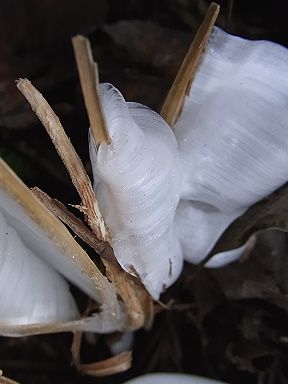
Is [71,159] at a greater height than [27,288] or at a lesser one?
greater

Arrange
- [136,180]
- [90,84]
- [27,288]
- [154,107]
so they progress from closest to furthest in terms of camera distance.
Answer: [90,84], [136,180], [27,288], [154,107]

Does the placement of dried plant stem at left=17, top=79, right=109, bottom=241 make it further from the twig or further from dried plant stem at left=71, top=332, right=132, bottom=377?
dried plant stem at left=71, top=332, right=132, bottom=377

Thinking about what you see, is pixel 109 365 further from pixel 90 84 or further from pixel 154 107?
pixel 90 84

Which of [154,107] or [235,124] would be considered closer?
[235,124]

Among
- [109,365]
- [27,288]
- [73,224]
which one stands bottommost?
[109,365]

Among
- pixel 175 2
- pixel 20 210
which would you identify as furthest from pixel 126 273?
pixel 175 2

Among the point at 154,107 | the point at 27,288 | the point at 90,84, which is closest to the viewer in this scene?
the point at 90,84

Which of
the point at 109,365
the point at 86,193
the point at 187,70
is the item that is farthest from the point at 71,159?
the point at 109,365

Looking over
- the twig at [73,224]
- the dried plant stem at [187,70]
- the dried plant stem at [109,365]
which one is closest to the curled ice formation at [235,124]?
the dried plant stem at [187,70]

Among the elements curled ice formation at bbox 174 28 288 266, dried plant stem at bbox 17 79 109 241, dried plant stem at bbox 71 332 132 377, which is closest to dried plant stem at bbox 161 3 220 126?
curled ice formation at bbox 174 28 288 266
